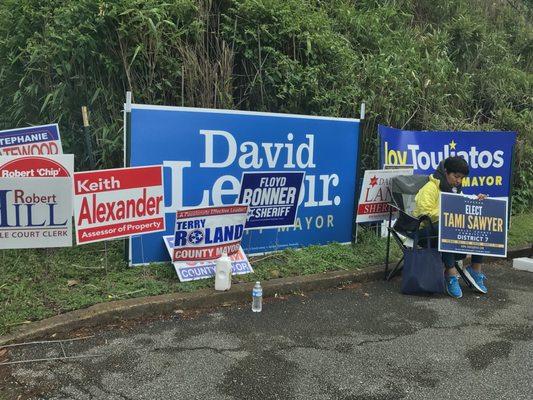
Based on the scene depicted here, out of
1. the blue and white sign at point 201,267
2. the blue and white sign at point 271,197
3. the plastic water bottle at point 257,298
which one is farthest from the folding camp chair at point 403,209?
the plastic water bottle at point 257,298

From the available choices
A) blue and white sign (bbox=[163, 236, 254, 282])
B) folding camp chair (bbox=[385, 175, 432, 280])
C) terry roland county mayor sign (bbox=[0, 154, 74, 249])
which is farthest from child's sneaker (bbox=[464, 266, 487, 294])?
terry roland county mayor sign (bbox=[0, 154, 74, 249])

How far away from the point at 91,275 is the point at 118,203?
0.79 meters

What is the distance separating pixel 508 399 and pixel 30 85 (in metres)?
5.98

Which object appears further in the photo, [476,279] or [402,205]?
[402,205]

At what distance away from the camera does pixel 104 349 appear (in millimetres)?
3842

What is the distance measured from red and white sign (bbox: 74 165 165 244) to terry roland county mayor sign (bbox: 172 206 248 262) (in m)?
0.23

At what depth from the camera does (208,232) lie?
5227 millimetres

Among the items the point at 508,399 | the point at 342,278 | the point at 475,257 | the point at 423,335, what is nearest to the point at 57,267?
the point at 342,278

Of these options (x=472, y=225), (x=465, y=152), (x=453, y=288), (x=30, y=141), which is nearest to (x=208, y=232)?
(x=30, y=141)

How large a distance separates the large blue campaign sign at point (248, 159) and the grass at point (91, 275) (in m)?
0.25

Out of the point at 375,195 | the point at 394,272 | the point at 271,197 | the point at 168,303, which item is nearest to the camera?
the point at 168,303

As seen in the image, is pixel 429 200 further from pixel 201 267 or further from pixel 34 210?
pixel 34 210

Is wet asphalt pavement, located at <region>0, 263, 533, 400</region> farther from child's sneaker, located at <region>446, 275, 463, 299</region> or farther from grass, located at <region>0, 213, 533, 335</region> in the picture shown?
grass, located at <region>0, 213, 533, 335</region>

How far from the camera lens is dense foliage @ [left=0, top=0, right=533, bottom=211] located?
5.79 meters
